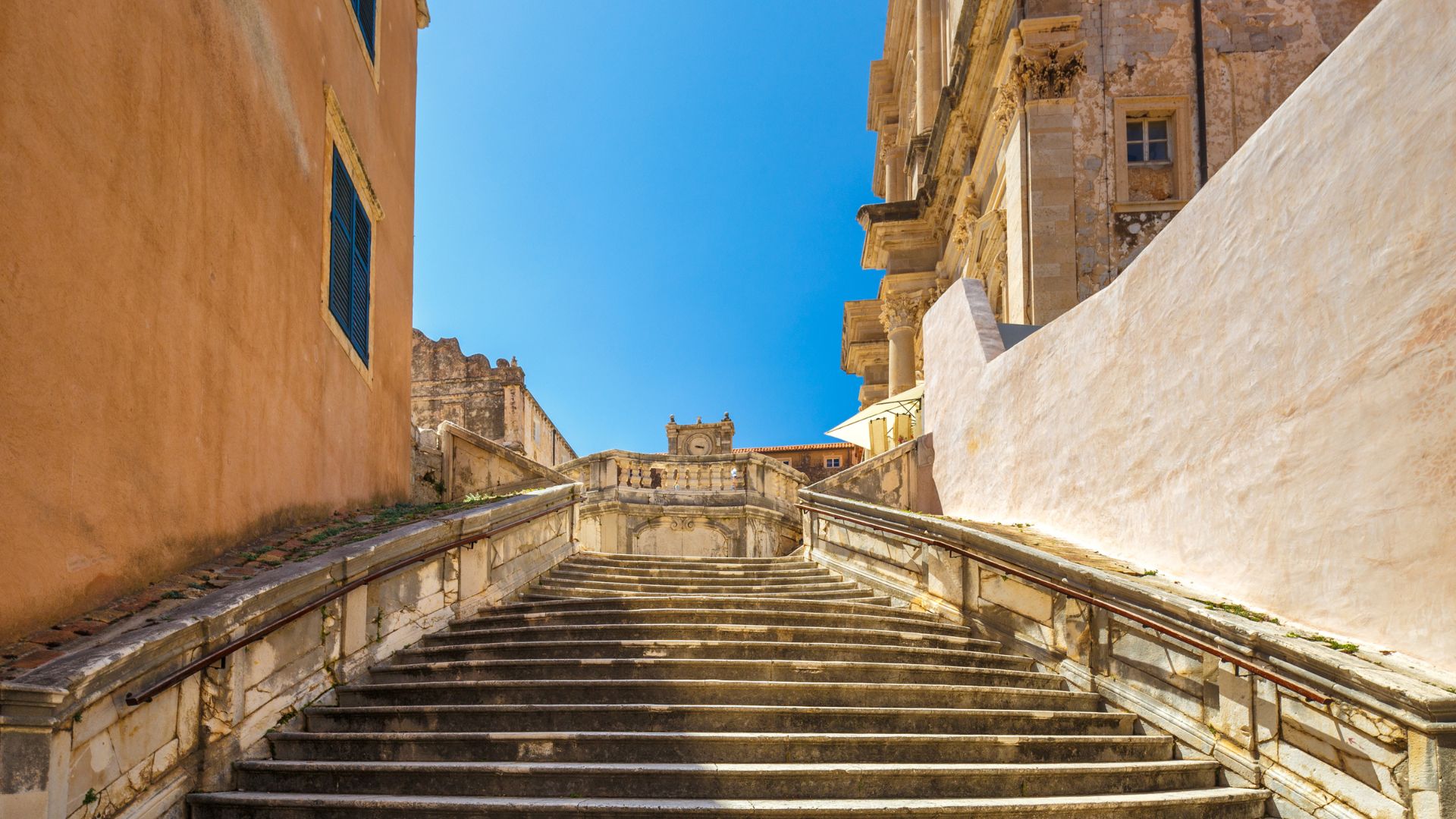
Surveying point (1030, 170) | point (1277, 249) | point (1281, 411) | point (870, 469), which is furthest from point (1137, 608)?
point (1030, 170)

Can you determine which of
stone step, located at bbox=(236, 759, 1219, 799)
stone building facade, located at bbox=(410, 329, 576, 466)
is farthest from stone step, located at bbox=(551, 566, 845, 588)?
stone building facade, located at bbox=(410, 329, 576, 466)

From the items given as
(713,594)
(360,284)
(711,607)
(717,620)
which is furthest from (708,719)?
(360,284)

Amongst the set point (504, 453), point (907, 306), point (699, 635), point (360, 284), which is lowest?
point (699, 635)

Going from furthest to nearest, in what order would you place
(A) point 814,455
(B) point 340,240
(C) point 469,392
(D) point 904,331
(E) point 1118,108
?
(A) point 814,455 < (C) point 469,392 < (D) point 904,331 < (E) point 1118,108 < (B) point 340,240

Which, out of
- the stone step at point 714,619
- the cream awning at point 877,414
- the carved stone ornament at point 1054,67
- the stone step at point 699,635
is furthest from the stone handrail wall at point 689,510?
the stone step at point 699,635

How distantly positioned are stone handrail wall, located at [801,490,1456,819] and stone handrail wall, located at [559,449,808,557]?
893 cm

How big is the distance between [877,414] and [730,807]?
13663 mm

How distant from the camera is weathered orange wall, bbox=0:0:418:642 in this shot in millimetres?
4062

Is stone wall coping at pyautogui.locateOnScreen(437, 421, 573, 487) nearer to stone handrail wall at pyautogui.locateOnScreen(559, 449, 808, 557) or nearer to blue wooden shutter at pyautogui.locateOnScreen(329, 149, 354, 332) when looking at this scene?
stone handrail wall at pyautogui.locateOnScreen(559, 449, 808, 557)

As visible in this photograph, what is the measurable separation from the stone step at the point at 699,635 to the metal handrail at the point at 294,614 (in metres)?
0.76

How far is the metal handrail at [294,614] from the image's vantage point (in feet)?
13.7

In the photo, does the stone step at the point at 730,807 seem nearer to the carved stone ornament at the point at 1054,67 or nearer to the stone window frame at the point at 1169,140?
the stone window frame at the point at 1169,140

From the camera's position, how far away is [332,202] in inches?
348

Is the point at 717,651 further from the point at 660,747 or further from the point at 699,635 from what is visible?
the point at 660,747
